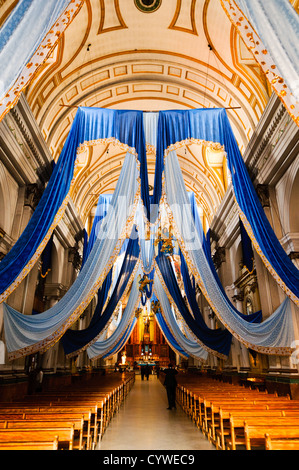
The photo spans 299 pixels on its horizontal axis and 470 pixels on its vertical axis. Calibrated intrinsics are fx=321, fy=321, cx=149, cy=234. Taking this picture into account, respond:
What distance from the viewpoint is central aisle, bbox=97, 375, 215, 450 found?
14.8 feet

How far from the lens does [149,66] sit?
9797 millimetres

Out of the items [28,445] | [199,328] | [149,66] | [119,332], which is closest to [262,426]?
[28,445]

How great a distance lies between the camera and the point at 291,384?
6551mm

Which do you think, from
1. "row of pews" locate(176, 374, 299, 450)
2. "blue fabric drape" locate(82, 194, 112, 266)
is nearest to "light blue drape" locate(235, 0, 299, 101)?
"row of pews" locate(176, 374, 299, 450)

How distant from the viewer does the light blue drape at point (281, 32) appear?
2.94m

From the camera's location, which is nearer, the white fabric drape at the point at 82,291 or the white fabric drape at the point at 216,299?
the white fabric drape at the point at 82,291

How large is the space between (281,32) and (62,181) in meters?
3.81

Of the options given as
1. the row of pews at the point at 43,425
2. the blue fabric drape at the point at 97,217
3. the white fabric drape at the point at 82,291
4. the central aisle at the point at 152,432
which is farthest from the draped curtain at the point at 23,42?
the blue fabric drape at the point at 97,217

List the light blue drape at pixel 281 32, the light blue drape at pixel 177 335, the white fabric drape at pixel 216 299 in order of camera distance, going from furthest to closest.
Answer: the light blue drape at pixel 177 335, the white fabric drape at pixel 216 299, the light blue drape at pixel 281 32

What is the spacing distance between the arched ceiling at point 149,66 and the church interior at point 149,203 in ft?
0.13

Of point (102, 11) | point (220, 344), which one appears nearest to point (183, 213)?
point (220, 344)

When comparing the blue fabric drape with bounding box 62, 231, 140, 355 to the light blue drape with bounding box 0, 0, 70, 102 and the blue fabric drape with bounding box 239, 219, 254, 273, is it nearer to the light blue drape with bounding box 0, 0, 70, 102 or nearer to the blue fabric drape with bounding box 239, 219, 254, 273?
the blue fabric drape with bounding box 239, 219, 254, 273

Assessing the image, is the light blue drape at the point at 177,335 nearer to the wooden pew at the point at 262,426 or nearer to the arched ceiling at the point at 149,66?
the arched ceiling at the point at 149,66
